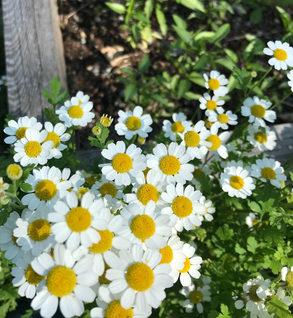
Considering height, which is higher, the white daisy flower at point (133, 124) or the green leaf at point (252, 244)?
the white daisy flower at point (133, 124)

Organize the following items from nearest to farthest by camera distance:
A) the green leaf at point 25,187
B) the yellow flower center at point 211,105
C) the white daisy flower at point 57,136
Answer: the green leaf at point 25,187 → the white daisy flower at point 57,136 → the yellow flower center at point 211,105

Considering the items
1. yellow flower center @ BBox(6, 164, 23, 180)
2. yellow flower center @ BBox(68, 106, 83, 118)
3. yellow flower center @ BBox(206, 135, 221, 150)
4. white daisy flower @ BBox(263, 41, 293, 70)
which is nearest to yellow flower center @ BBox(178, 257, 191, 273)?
yellow flower center @ BBox(206, 135, 221, 150)

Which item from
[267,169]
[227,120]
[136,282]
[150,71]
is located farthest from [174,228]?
[150,71]

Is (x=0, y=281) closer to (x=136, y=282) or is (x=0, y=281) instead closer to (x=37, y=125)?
(x=37, y=125)

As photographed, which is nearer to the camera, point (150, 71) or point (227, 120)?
point (227, 120)

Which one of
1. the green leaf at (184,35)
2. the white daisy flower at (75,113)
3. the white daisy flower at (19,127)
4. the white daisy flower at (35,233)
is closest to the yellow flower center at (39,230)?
the white daisy flower at (35,233)

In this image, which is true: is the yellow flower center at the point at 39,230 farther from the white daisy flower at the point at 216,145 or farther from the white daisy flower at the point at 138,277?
the white daisy flower at the point at 216,145

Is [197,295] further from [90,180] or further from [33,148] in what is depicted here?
[33,148]
